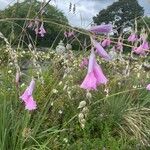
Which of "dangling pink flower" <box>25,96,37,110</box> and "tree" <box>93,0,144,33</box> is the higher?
"tree" <box>93,0,144,33</box>

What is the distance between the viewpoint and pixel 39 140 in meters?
4.53

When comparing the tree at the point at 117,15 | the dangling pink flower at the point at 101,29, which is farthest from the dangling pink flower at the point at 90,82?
the tree at the point at 117,15

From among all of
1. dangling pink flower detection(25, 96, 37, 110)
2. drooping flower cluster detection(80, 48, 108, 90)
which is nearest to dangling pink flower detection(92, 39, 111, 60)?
drooping flower cluster detection(80, 48, 108, 90)

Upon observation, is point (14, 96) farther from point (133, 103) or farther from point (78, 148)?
point (133, 103)

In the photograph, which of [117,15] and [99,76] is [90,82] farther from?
[117,15]

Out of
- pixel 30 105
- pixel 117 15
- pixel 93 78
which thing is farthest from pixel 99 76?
pixel 117 15

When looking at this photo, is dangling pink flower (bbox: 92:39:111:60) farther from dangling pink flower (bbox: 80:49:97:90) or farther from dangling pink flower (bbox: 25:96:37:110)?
dangling pink flower (bbox: 25:96:37:110)

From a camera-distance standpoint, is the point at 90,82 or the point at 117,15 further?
the point at 117,15

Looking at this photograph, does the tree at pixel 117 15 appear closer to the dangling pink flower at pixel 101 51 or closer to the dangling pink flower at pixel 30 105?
the dangling pink flower at pixel 30 105

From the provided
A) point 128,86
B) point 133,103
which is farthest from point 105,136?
point 128,86

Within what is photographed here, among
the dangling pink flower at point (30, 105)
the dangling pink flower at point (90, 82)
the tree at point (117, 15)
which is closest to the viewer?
the dangling pink flower at point (90, 82)

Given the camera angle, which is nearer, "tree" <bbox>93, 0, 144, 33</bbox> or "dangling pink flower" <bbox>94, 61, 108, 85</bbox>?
"dangling pink flower" <bbox>94, 61, 108, 85</bbox>

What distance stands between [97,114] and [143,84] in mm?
1952

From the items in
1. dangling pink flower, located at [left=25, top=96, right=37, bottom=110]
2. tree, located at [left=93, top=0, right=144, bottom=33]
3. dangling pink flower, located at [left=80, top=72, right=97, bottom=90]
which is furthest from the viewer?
tree, located at [left=93, top=0, right=144, bottom=33]
